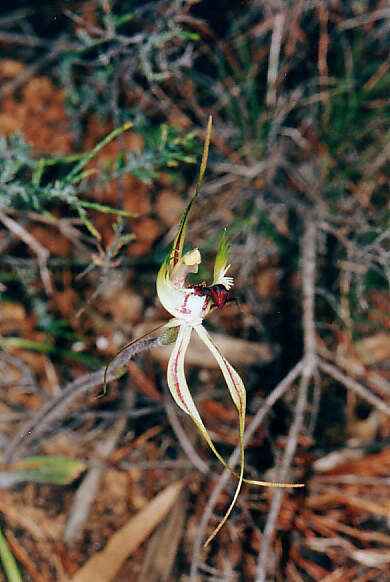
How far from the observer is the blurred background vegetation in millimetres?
1399

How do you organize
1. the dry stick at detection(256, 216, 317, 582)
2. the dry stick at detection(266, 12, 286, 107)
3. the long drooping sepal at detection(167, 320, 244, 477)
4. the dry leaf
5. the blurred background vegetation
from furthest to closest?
the dry stick at detection(266, 12, 286, 107), the blurred background vegetation, the dry leaf, the dry stick at detection(256, 216, 317, 582), the long drooping sepal at detection(167, 320, 244, 477)

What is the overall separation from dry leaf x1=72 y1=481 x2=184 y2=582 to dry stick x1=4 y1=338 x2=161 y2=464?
33 cm

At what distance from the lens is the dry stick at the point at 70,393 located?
2.71ft

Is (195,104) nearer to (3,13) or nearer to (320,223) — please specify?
(320,223)

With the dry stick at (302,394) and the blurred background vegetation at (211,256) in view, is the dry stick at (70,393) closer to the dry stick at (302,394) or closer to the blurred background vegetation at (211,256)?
the blurred background vegetation at (211,256)

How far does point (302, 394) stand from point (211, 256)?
585mm

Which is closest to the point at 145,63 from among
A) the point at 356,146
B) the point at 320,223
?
the point at 320,223

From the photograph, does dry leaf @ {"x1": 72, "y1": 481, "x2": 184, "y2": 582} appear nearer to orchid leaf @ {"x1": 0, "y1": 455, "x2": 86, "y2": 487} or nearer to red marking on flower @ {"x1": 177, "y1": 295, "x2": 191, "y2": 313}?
orchid leaf @ {"x1": 0, "y1": 455, "x2": 86, "y2": 487}

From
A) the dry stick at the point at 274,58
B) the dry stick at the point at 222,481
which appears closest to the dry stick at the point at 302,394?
the dry stick at the point at 222,481

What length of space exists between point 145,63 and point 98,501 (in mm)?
1125

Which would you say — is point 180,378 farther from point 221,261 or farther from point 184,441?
point 184,441

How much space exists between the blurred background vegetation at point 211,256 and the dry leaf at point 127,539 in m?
0.03

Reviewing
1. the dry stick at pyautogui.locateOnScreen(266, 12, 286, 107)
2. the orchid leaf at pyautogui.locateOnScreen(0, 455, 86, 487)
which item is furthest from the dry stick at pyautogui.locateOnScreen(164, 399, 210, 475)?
the dry stick at pyautogui.locateOnScreen(266, 12, 286, 107)

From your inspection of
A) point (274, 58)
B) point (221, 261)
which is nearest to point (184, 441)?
point (221, 261)
